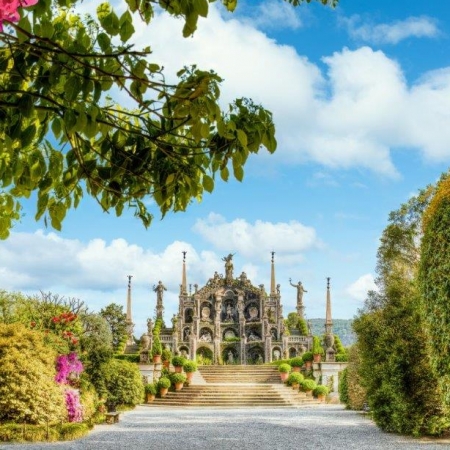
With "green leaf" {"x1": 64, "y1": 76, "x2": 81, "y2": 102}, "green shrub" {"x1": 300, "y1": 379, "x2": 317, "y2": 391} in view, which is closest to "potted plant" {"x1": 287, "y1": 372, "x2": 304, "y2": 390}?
"green shrub" {"x1": 300, "y1": 379, "x2": 317, "y2": 391}

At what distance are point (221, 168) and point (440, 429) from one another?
1277 cm

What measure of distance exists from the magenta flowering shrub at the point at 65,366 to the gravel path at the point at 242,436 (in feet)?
5.61

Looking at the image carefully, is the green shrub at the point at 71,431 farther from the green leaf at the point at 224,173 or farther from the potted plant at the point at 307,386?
the potted plant at the point at 307,386

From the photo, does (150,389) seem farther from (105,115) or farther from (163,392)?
(105,115)

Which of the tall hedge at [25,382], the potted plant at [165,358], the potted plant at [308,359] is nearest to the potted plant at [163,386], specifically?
the potted plant at [165,358]

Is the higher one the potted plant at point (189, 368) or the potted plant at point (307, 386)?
the potted plant at point (189, 368)

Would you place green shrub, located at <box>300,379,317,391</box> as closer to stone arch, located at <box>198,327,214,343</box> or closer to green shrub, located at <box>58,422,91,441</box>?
green shrub, located at <box>58,422,91,441</box>

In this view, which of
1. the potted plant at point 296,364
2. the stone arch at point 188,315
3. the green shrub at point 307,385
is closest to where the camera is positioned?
the green shrub at point 307,385


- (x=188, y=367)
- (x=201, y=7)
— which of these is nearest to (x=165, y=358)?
(x=188, y=367)

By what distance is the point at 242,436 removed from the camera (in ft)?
49.9

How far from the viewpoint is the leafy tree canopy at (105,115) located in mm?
3090

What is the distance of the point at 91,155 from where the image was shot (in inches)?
Answer: 198

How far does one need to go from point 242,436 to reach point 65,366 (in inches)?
209

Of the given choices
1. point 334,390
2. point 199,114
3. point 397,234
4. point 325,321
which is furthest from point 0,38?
point 325,321
